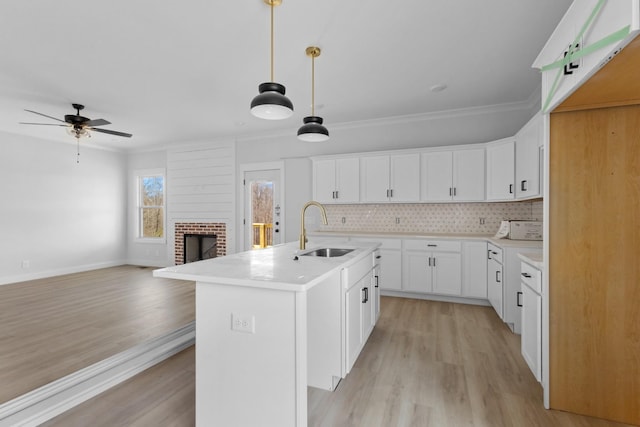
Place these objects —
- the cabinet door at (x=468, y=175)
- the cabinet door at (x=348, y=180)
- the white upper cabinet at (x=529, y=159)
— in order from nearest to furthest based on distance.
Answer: the white upper cabinet at (x=529, y=159)
the cabinet door at (x=468, y=175)
the cabinet door at (x=348, y=180)

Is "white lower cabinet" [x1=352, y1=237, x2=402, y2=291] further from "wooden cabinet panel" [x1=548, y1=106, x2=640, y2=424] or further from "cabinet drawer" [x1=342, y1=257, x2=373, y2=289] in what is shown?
"wooden cabinet panel" [x1=548, y1=106, x2=640, y2=424]

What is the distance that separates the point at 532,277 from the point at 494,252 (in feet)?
5.19

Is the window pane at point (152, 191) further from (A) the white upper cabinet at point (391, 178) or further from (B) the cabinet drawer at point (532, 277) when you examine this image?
(B) the cabinet drawer at point (532, 277)

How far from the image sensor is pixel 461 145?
4.42 m

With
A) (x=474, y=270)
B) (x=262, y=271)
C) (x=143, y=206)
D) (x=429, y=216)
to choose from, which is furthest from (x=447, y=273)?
(x=143, y=206)

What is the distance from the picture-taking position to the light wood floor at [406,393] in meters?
1.88

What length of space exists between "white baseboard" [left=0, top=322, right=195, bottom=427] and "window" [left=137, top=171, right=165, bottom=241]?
502 cm

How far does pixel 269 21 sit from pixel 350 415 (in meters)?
2.99

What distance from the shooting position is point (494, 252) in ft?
12.2

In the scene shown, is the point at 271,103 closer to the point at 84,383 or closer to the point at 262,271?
the point at 262,271

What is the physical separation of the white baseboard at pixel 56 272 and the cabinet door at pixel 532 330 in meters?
7.74

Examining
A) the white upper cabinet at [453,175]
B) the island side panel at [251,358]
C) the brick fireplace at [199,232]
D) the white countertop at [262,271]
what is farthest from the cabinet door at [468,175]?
the brick fireplace at [199,232]

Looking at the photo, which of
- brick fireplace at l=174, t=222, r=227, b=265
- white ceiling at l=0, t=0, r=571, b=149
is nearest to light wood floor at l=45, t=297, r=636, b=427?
white ceiling at l=0, t=0, r=571, b=149

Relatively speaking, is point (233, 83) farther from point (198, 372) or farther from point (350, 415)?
point (350, 415)
